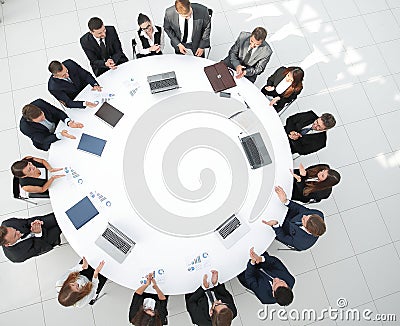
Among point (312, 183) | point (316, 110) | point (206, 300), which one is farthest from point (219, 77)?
point (206, 300)

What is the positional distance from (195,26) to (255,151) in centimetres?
182

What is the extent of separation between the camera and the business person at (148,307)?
421 cm

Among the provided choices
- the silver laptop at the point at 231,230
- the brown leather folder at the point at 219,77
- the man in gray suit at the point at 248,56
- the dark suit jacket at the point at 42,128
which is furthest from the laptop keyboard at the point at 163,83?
the silver laptop at the point at 231,230

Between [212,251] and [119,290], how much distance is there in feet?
4.47

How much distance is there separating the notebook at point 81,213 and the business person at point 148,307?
863mm

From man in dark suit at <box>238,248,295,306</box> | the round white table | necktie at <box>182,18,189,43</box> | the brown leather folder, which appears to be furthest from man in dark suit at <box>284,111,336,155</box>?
necktie at <box>182,18,189,43</box>

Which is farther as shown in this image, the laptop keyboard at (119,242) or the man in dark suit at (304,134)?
the man in dark suit at (304,134)

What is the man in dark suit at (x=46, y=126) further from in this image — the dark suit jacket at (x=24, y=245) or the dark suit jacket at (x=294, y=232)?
the dark suit jacket at (x=294, y=232)

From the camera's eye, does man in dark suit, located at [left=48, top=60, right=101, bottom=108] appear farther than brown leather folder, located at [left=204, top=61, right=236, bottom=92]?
No

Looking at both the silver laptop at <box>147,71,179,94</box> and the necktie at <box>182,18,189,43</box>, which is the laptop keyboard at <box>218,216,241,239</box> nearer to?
the silver laptop at <box>147,71,179,94</box>

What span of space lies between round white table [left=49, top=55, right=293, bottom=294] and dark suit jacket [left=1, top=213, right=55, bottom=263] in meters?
0.35

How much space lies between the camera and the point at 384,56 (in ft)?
21.6

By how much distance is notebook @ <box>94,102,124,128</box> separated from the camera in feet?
16.0

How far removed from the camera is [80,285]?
4.20 m
